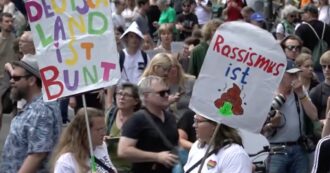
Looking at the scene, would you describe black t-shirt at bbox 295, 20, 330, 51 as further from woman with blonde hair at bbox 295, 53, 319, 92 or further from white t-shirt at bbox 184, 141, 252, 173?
white t-shirt at bbox 184, 141, 252, 173

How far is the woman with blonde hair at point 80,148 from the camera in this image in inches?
273

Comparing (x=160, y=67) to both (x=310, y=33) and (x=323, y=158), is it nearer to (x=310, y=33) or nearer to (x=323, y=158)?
(x=323, y=158)

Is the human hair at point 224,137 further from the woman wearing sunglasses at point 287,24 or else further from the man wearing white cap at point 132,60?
the woman wearing sunglasses at point 287,24

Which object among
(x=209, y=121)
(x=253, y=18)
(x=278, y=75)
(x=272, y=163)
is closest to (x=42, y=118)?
(x=209, y=121)

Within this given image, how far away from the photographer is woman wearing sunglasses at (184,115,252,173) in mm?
6887

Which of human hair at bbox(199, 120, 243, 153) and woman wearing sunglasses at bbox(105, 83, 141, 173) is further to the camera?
woman wearing sunglasses at bbox(105, 83, 141, 173)

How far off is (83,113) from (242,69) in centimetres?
104

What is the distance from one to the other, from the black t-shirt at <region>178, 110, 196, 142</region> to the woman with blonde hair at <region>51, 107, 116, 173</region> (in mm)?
1580

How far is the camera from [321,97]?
33.9ft

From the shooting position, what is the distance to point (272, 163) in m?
9.49

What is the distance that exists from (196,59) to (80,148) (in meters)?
5.77

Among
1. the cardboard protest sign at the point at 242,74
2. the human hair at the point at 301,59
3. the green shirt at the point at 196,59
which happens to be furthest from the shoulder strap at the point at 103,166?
the green shirt at the point at 196,59

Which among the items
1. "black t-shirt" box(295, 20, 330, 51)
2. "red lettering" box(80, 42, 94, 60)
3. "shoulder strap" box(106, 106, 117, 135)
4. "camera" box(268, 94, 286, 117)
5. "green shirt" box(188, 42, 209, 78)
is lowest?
"black t-shirt" box(295, 20, 330, 51)

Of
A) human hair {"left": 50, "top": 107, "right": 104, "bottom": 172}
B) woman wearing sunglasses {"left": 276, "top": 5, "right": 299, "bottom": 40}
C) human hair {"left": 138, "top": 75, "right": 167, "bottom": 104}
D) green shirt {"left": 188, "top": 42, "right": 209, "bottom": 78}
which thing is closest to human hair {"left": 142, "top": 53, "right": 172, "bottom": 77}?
human hair {"left": 138, "top": 75, "right": 167, "bottom": 104}
